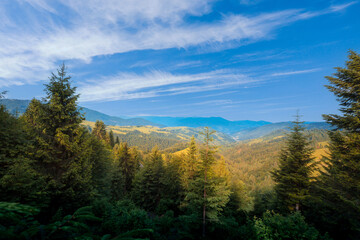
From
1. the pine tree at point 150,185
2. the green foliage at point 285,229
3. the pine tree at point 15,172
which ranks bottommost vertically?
the pine tree at point 150,185

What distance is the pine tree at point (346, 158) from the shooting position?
1158 cm

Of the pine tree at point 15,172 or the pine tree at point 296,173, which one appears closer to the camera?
the pine tree at point 15,172

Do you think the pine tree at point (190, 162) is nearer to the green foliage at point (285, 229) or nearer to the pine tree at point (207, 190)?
the pine tree at point (207, 190)

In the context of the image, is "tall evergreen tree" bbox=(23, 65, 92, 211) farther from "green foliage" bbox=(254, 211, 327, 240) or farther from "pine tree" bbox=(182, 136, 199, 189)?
"pine tree" bbox=(182, 136, 199, 189)

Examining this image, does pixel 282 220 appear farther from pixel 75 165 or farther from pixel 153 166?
pixel 153 166

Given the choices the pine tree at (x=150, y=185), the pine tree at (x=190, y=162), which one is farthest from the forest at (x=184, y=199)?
the pine tree at (x=150, y=185)

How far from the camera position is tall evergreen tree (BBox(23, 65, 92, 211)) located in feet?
39.2

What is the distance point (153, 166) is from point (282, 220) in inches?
849

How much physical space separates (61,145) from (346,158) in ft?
75.3

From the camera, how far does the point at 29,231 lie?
2.04 m

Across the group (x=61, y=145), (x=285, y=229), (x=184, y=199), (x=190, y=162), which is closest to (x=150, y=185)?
(x=190, y=162)

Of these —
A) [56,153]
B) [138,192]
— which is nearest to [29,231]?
[56,153]

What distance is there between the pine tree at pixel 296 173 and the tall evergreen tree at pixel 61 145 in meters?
20.6

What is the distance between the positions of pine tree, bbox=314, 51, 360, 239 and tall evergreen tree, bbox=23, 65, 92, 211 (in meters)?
19.7
